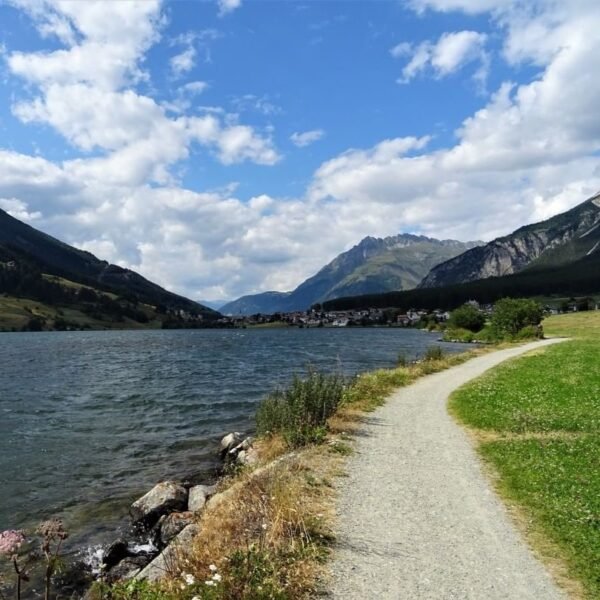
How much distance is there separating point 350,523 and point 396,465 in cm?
553

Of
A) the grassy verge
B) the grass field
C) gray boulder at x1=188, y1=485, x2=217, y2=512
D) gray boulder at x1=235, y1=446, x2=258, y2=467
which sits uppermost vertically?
the grassy verge

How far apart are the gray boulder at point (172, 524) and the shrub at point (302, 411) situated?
425 centimetres

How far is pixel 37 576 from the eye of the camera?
14844 mm

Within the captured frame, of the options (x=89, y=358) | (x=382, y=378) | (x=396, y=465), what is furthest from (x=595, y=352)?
(x=89, y=358)

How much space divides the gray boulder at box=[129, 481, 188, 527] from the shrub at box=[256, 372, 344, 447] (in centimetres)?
421

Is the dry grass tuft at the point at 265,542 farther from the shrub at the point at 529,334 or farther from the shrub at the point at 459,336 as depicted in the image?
the shrub at the point at 459,336

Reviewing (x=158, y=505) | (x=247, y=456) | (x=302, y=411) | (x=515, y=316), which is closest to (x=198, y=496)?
(x=158, y=505)

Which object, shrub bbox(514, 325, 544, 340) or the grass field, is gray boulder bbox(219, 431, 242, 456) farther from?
shrub bbox(514, 325, 544, 340)

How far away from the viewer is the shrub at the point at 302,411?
768 inches

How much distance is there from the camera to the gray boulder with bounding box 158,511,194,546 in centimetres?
1634

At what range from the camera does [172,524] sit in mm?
16797

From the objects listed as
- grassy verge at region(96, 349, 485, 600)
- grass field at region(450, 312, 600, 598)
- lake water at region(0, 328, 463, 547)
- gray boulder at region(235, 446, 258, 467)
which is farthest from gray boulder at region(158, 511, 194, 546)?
grass field at region(450, 312, 600, 598)

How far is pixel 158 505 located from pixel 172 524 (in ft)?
6.08

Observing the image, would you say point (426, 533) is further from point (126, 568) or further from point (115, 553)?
point (115, 553)
